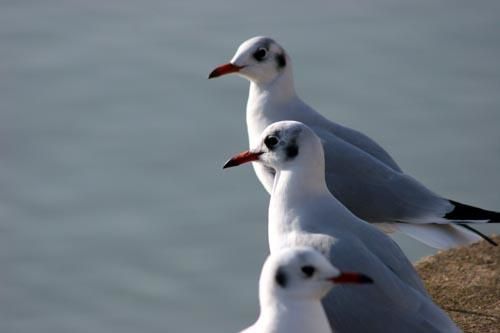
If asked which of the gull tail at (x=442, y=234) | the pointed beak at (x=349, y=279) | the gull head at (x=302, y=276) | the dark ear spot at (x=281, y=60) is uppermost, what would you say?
the dark ear spot at (x=281, y=60)

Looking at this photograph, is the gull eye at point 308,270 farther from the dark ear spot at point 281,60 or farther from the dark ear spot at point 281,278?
the dark ear spot at point 281,60

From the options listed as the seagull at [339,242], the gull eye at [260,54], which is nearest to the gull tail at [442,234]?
the seagull at [339,242]

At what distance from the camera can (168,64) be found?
830cm

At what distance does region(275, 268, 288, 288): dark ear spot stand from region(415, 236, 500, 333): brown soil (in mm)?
1659

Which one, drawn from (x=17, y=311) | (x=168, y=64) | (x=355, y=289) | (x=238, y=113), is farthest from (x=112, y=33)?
(x=355, y=289)

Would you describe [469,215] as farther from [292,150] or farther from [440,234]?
[292,150]

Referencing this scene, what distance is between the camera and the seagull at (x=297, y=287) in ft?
13.2

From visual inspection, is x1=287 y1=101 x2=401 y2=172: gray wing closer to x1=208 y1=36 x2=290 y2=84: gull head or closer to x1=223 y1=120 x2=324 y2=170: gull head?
x1=208 y1=36 x2=290 y2=84: gull head

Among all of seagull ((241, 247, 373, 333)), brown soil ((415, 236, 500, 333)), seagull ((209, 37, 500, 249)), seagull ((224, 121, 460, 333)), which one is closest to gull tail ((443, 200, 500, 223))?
seagull ((209, 37, 500, 249))

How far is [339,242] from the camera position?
473 cm

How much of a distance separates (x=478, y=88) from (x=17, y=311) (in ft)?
10.3

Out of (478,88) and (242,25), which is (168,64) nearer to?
(242,25)

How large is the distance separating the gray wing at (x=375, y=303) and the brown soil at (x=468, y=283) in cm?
88

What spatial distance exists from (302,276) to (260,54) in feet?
8.01
